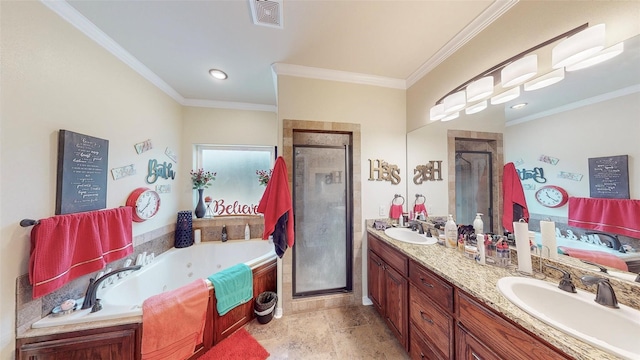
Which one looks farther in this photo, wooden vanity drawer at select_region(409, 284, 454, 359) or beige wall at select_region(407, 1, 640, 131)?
wooden vanity drawer at select_region(409, 284, 454, 359)

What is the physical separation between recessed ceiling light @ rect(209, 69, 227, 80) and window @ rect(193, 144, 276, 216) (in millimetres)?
1047

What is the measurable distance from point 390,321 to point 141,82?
3.52 metres

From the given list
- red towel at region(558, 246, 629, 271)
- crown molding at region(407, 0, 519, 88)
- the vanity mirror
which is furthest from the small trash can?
crown molding at region(407, 0, 519, 88)

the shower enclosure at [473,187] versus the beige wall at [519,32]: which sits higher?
the beige wall at [519,32]

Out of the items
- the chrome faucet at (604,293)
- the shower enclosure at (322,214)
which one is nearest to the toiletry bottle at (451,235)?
the chrome faucet at (604,293)

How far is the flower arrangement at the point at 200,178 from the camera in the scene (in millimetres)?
2783

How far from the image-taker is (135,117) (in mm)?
2000

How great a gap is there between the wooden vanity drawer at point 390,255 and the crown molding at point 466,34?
1.93 meters

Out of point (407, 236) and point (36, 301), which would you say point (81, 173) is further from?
point (407, 236)

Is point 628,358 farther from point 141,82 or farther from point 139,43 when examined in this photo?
point 141,82

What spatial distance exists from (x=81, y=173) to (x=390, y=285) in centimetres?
270

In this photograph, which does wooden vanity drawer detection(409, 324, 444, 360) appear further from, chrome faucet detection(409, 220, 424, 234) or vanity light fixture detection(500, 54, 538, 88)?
vanity light fixture detection(500, 54, 538, 88)

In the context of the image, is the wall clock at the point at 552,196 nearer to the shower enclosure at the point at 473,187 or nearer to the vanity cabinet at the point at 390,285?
the shower enclosure at the point at 473,187

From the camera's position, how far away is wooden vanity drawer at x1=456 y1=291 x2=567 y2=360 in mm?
729
